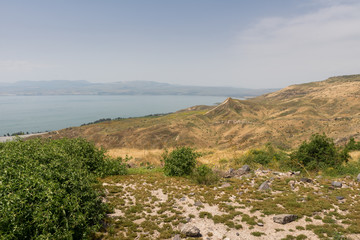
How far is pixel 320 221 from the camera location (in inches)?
329

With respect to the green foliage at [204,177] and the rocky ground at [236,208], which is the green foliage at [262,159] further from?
the green foliage at [204,177]

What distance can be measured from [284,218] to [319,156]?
10.6m

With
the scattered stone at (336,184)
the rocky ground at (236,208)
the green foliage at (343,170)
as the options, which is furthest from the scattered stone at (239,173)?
the green foliage at (343,170)

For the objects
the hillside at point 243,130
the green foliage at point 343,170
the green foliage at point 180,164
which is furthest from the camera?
the hillside at point 243,130

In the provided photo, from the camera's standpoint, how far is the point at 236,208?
971 cm

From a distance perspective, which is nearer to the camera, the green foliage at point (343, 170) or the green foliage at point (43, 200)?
the green foliage at point (43, 200)

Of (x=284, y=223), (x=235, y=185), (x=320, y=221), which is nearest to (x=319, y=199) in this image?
(x=320, y=221)

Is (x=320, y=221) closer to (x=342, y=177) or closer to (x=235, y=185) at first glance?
(x=235, y=185)

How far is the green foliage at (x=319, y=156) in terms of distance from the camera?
1545 centimetres

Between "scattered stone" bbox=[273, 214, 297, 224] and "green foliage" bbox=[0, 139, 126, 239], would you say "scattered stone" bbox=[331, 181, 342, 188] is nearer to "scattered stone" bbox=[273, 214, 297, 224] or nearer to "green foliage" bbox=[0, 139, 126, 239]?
"scattered stone" bbox=[273, 214, 297, 224]

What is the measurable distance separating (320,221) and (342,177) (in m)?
7.44

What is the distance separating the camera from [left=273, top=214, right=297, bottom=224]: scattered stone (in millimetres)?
8281

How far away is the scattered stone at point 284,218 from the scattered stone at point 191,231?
358 cm

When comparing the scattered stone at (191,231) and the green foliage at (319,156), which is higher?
the green foliage at (319,156)
